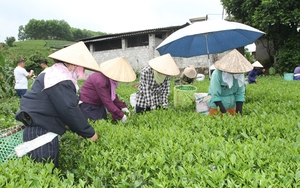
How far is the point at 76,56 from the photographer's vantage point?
2658mm

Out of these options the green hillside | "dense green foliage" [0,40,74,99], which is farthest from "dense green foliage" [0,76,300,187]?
the green hillside

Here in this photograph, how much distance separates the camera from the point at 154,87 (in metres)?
4.56

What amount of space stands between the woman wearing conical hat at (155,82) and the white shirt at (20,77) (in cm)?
564

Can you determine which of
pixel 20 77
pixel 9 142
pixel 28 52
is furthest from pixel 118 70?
pixel 28 52

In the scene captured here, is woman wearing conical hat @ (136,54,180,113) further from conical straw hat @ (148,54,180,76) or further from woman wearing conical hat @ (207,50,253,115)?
woman wearing conical hat @ (207,50,253,115)

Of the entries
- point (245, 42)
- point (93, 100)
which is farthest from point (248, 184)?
point (245, 42)

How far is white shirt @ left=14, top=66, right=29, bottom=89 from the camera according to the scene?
8.55 m

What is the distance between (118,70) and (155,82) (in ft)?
2.99

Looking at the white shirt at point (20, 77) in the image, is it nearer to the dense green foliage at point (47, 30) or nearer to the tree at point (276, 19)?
the tree at point (276, 19)

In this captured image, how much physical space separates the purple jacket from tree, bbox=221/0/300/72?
15113mm

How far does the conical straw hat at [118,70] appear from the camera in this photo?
12.2 ft

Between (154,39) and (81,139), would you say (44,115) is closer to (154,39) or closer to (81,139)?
(81,139)

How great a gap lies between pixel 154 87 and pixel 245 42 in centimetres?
247

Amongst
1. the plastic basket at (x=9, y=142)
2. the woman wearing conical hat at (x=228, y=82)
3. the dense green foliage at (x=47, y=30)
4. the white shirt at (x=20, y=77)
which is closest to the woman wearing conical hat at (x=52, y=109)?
the plastic basket at (x=9, y=142)
